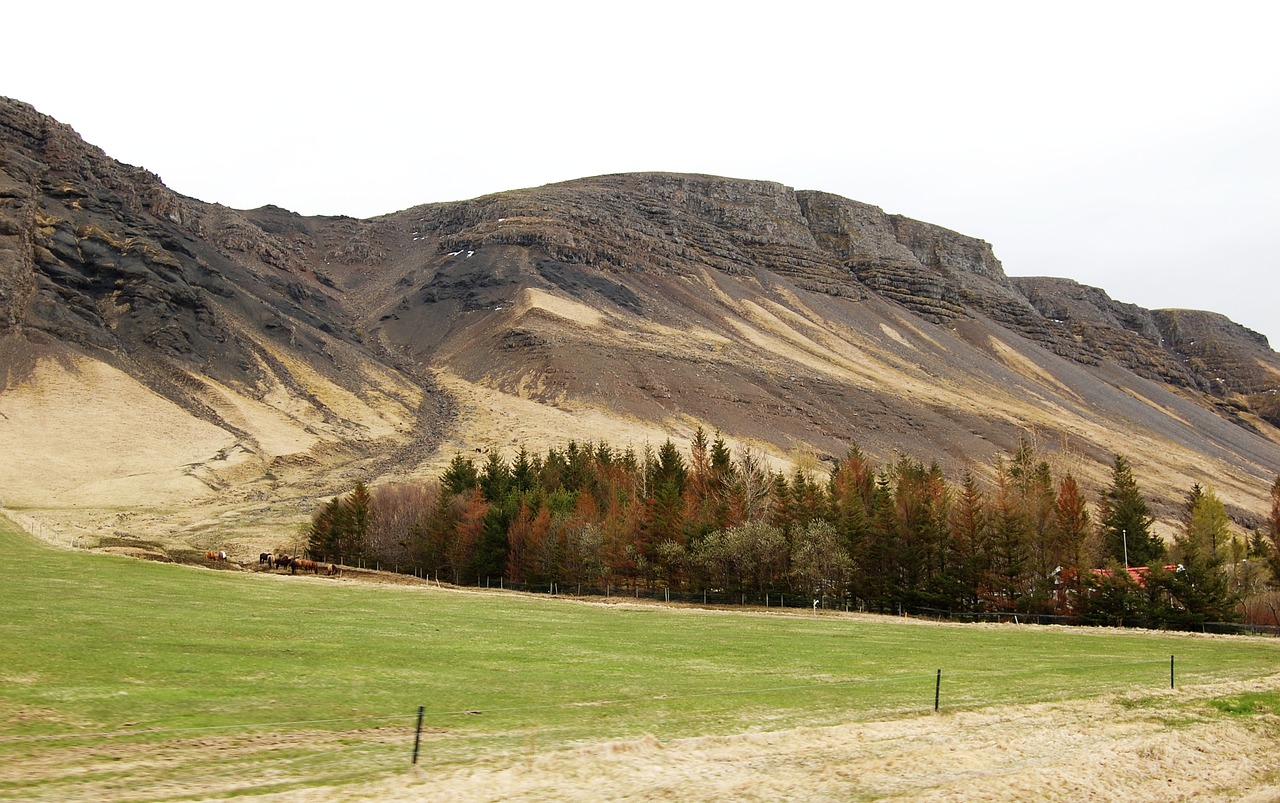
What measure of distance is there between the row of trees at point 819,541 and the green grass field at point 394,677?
15314 millimetres

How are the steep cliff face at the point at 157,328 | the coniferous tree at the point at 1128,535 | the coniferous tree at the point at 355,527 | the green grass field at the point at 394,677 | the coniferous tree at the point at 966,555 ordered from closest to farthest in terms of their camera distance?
the green grass field at the point at 394,677 < the coniferous tree at the point at 966,555 < the coniferous tree at the point at 1128,535 < the coniferous tree at the point at 355,527 < the steep cliff face at the point at 157,328

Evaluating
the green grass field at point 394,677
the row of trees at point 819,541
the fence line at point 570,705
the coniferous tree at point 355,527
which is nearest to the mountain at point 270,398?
the coniferous tree at point 355,527

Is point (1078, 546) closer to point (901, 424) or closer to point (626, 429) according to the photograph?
point (626, 429)

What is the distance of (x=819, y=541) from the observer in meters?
64.8

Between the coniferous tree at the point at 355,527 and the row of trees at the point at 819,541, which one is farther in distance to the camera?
the coniferous tree at the point at 355,527

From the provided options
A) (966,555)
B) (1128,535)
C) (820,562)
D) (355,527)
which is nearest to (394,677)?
(820,562)

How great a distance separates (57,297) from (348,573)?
383 feet

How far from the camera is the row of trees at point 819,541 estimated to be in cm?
5888

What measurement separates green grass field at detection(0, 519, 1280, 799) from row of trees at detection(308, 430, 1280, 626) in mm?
15314

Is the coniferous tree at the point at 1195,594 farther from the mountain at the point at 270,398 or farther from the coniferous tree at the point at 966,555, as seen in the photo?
the mountain at the point at 270,398

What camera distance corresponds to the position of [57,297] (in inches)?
6053

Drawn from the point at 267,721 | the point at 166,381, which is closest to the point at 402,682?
the point at 267,721

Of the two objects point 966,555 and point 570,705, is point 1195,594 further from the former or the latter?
point 570,705

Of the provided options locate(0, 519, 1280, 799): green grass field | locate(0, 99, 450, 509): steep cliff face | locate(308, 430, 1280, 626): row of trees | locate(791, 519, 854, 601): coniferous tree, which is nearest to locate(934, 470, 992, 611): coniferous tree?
locate(308, 430, 1280, 626): row of trees
